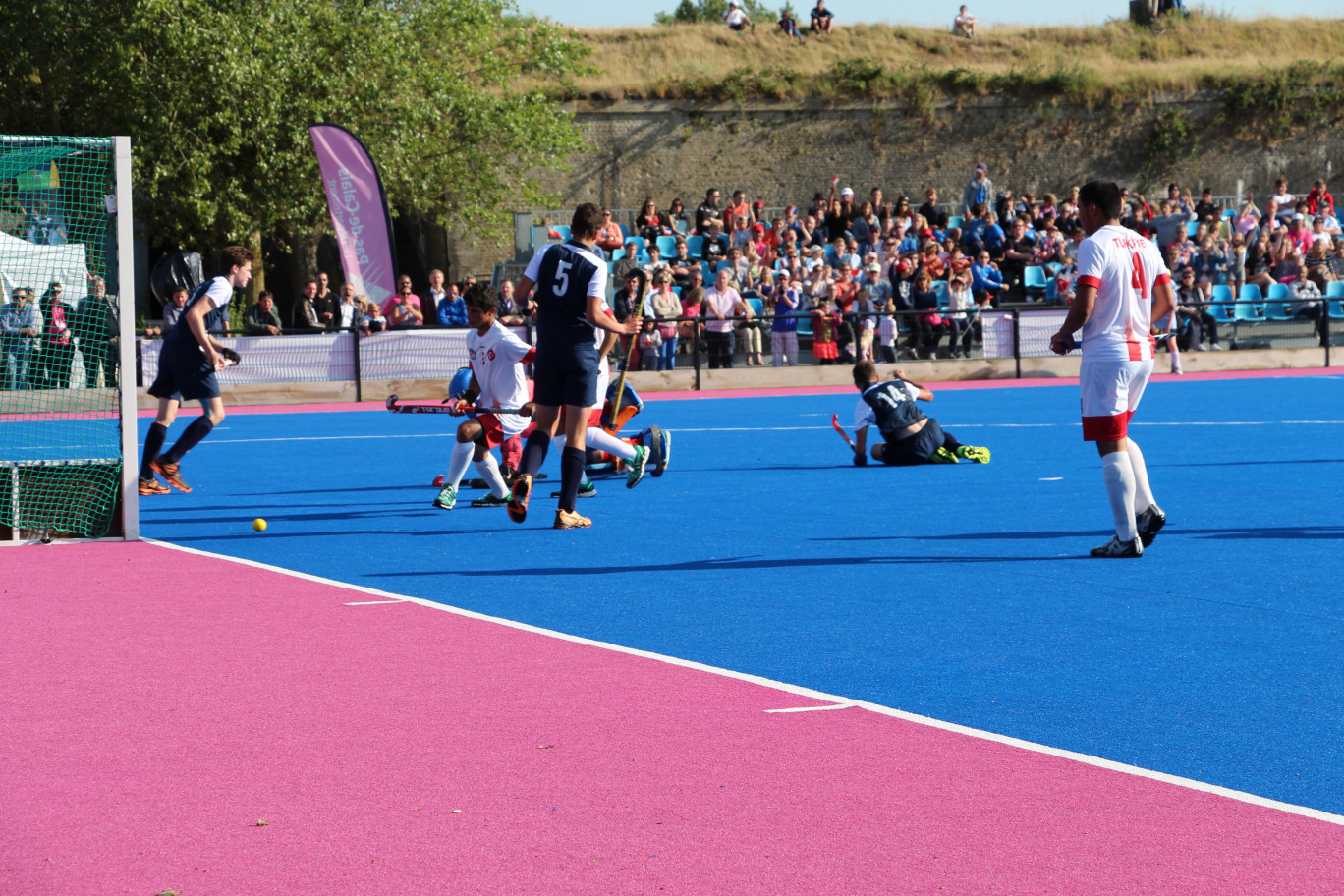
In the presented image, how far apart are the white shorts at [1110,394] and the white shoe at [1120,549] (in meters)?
0.60

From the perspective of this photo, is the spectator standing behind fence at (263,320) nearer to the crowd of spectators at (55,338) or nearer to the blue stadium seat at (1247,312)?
the crowd of spectators at (55,338)

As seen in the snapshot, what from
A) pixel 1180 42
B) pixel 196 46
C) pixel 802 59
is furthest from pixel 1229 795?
pixel 1180 42

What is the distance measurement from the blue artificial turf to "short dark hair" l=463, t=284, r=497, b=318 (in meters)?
1.49

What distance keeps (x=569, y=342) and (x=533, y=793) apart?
565 cm

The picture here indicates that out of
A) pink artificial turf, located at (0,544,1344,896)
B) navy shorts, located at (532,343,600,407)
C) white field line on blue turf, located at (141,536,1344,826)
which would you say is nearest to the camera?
pink artificial turf, located at (0,544,1344,896)

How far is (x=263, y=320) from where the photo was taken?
25.7m

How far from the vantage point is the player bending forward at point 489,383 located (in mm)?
10914

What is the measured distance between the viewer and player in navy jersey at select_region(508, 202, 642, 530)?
968cm

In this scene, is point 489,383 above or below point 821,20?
below

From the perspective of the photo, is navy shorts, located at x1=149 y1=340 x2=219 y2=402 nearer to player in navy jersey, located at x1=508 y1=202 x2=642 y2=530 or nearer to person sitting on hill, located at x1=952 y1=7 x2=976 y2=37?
player in navy jersey, located at x1=508 y1=202 x2=642 y2=530

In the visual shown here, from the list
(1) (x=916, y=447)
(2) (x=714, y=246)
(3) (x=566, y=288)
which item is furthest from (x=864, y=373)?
(2) (x=714, y=246)

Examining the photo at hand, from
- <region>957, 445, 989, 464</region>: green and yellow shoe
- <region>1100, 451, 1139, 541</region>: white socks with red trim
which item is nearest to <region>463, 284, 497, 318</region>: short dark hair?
<region>1100, 451, 1139, 541</region>: white socks with red trim

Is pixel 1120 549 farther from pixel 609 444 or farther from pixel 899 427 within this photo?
pixel 899 427

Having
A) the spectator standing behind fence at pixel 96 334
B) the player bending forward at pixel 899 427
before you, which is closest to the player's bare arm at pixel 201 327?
the spectator standing behind fence at pixel 96 334
